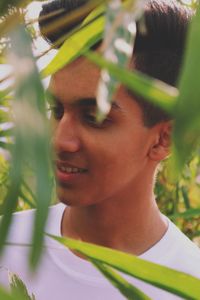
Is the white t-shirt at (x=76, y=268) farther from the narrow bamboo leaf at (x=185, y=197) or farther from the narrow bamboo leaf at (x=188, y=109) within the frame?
the narrow bamboo leaf at (x=188, y=109)

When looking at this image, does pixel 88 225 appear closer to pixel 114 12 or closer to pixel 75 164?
pixel 75 164

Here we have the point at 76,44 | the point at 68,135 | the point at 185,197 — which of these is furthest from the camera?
the point at 185,197

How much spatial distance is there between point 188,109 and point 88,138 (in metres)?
0.68

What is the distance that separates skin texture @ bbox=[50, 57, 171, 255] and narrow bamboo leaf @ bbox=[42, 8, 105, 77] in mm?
357

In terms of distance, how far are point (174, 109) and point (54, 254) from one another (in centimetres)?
85

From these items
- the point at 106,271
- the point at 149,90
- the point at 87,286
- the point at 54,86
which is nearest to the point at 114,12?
the point at 149,90

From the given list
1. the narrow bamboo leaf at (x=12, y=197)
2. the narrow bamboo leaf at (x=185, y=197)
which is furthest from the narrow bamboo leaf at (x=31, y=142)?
the narrow bamboo leaf at (x=185, y=197)

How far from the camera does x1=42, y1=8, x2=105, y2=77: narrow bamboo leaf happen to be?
0.58 m

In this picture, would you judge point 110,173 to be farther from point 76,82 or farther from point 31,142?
point 31,142

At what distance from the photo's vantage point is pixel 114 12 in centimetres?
43

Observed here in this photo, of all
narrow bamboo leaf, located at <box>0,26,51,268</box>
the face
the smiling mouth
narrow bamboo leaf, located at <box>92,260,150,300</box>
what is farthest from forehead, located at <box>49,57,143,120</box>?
narrow bamboo leaf, located at <box>0,26,51,268</box>

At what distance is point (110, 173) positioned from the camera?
1.05 meters

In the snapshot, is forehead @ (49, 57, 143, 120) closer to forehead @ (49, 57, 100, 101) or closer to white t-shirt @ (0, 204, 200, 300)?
forehead @ (49, 57, 100, 101)

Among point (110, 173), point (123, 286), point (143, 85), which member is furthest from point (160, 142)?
point (143, 85)
